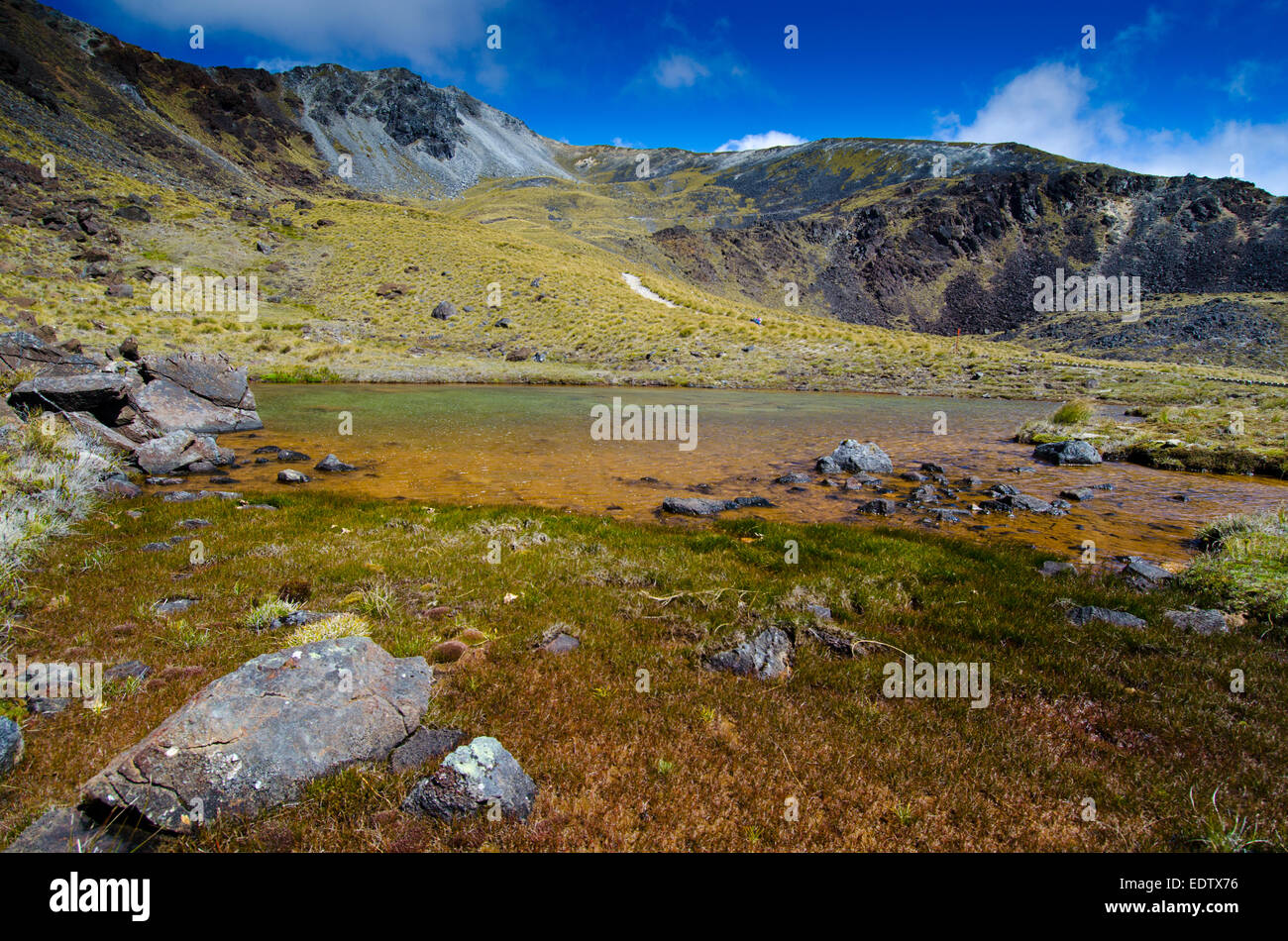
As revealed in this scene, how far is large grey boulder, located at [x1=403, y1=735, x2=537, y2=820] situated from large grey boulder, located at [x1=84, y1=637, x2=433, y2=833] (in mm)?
897

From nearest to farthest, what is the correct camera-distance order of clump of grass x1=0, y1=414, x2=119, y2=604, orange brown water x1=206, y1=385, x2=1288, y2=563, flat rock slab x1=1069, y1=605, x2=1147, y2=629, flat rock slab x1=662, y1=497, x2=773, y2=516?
flat rock slab x1=1069, y1=605, x2=1147, y2=629 → clump of grass x1=0, y1=414, x2=119, y2=604 → orange brown water x1=206, y1=385, x2=1288, y2=563 → flat rock slab x1=662, y1=497, x2=773, y2=516

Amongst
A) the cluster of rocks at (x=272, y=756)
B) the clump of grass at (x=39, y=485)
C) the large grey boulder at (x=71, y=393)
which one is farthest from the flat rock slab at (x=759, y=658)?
the large grey boulder at (x=71, y=393)

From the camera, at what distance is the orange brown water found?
13.7 meters

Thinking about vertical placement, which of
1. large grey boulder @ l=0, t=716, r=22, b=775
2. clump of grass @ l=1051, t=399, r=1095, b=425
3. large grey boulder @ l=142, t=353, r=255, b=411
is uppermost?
large grey boulder @ l=142, t=353, r=255, b=411

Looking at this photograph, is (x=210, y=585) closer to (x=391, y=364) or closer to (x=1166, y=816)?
(x=1166, y=816)

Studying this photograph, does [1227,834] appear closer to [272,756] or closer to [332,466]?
[272,756]

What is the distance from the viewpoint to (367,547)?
10555 millimetres

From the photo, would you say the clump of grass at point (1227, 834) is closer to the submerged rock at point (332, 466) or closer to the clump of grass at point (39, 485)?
the clump of grass at point (39, 485)

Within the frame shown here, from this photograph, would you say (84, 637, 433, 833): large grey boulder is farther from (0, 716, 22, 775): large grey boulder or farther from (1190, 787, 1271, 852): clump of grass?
(1190, 787, 1271, 852): clump of grass

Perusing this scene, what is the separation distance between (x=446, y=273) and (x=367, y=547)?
70528mm

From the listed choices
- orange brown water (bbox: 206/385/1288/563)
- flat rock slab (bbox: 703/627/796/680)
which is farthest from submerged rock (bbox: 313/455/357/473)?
flat rock slab (bbox: 703/627/796/680)

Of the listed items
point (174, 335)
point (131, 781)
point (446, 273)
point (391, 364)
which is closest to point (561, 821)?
point (131, 781)

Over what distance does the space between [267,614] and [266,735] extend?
3.43 metres

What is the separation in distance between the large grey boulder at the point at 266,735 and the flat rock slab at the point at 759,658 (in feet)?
11.8
